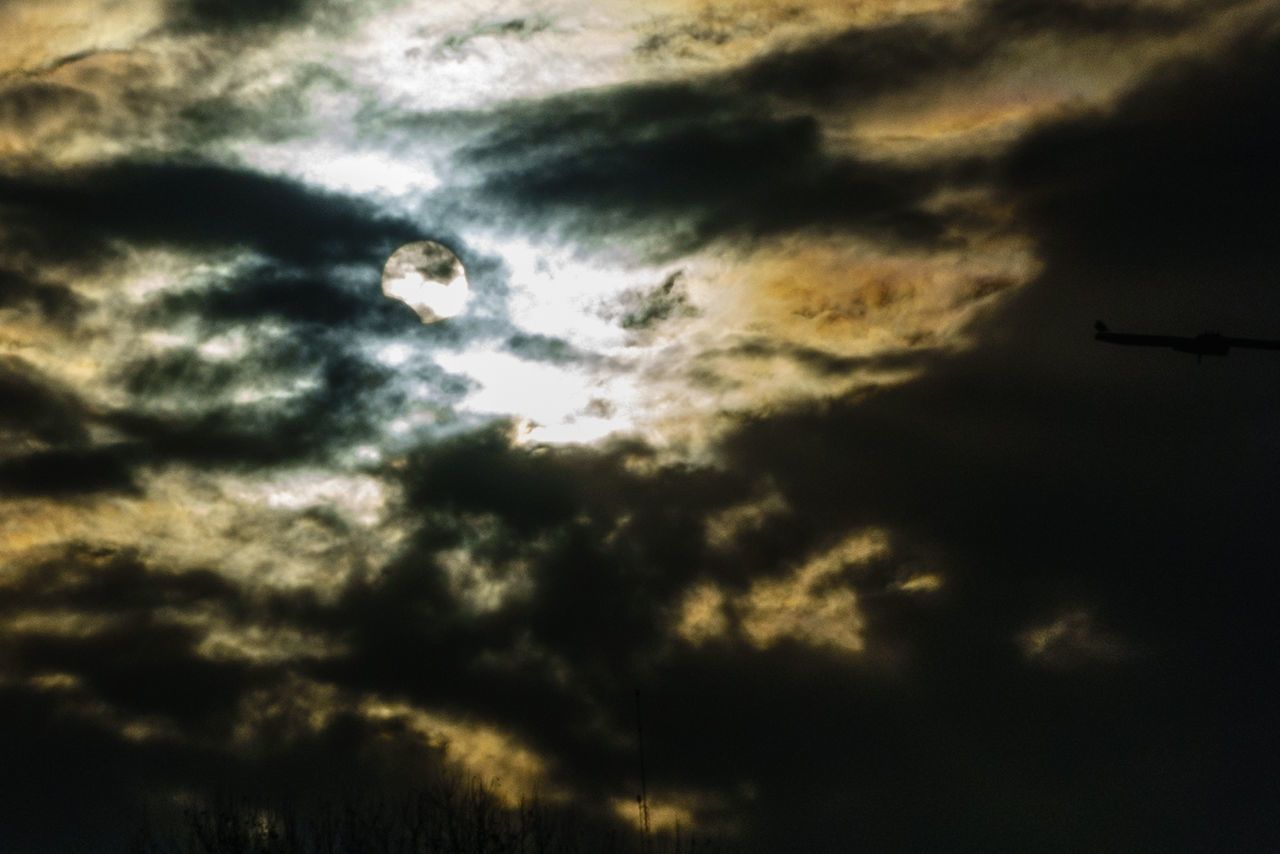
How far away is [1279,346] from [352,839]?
55680mm

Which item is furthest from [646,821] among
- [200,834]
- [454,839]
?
[200,834]

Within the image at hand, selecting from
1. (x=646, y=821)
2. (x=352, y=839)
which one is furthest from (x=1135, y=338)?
(x=352, y=839)

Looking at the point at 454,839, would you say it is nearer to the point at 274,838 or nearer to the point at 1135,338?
the point at 274,838

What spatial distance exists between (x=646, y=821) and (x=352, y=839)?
15.5m

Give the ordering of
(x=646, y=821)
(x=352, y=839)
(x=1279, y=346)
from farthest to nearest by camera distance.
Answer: (x=352, y=839) < (x=646, y=821) < (x=1279, y=346)

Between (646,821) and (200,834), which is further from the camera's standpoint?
(200,834)

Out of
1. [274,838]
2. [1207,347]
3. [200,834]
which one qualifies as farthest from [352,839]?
[1207,347]

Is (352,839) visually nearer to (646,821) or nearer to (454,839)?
(454,839)

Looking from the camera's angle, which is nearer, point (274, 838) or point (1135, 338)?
point (1135, 338)

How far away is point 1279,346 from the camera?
18797mm

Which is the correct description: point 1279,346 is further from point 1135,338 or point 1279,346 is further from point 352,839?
point 352,839

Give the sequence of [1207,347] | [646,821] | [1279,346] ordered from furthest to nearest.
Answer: [646,821], [1207,347], [1279,346]

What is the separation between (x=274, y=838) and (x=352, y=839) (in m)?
4.32

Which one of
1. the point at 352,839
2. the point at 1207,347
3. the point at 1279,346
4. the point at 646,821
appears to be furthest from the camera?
the point at 352,839
